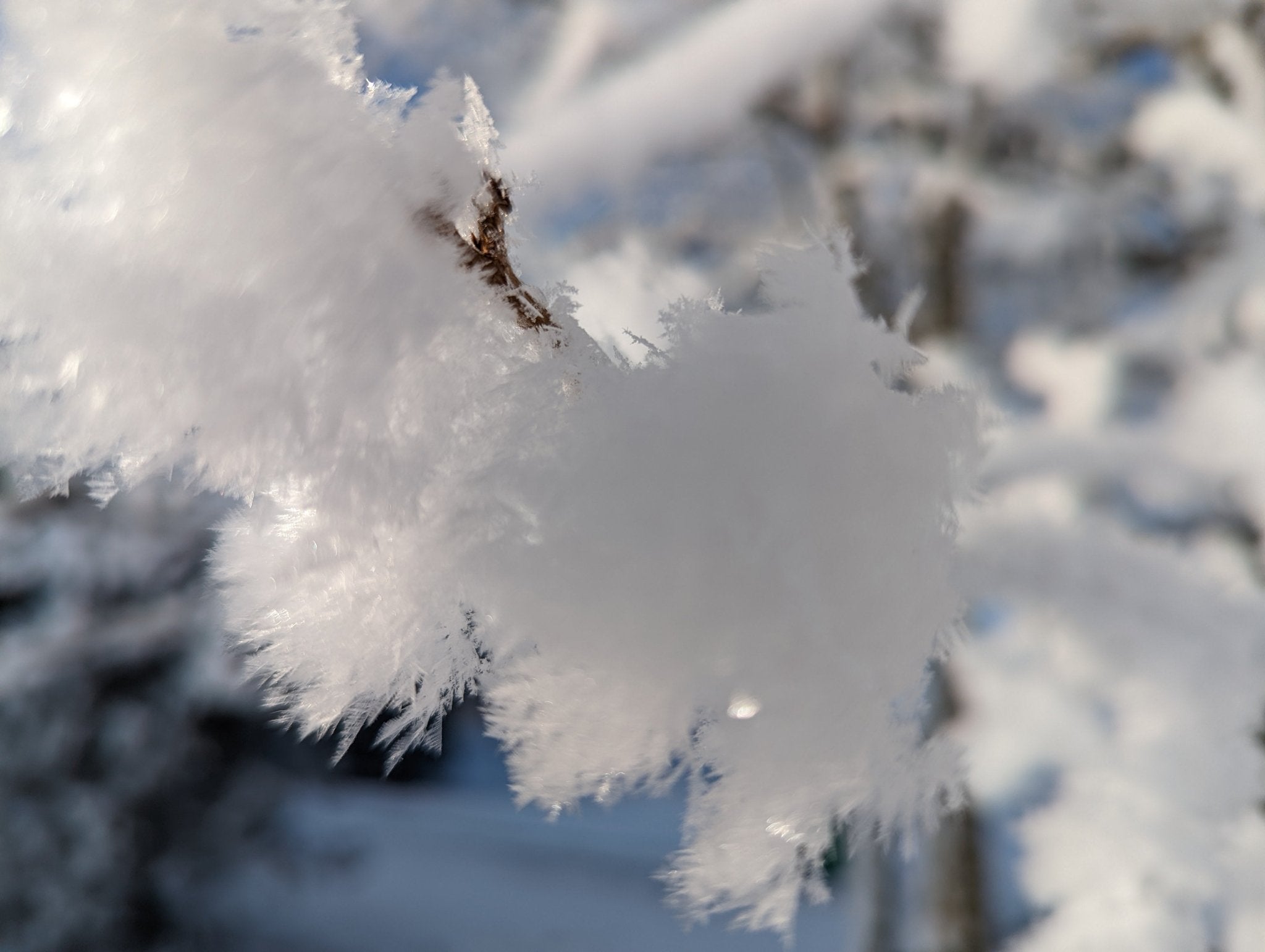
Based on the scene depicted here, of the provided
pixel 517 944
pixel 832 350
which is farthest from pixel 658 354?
pixel 517 944

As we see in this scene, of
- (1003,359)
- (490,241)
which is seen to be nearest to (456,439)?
(490,241)

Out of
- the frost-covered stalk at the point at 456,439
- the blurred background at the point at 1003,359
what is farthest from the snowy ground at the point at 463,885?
the frost-covered stalk at the point at 456,439

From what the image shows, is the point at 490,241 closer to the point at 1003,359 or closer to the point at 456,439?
the point at 456,439

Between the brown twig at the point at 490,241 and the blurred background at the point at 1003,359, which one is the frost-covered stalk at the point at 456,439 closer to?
the brown twig at the point at 490,241

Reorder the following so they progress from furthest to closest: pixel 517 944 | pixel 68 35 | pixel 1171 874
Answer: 1. pixel 517 944
2. pixel 1171 874
3. pixel 68 35

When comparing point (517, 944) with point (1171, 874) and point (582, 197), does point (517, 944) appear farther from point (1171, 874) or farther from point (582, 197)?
point (582, 197)

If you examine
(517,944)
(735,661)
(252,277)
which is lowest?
(517,944)

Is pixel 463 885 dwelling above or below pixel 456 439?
below
